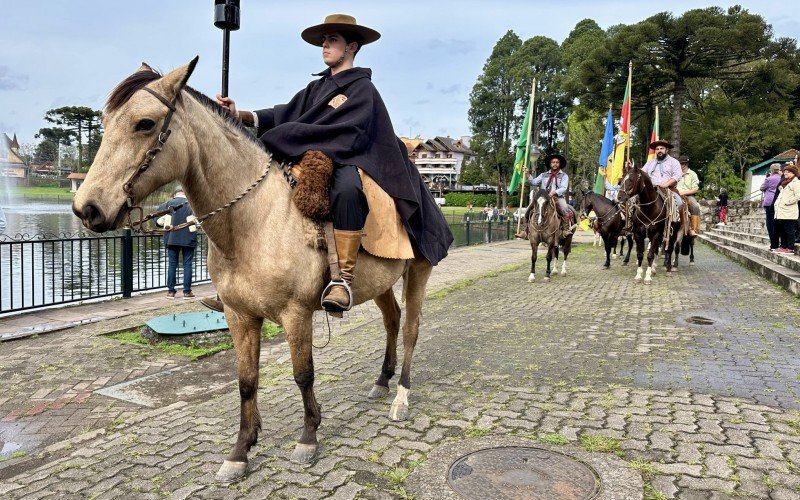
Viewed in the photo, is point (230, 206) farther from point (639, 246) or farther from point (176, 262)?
point (639, 246)

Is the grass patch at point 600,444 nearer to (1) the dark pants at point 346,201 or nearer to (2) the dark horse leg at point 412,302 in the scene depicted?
(2) the dark horse leg at point 412,302

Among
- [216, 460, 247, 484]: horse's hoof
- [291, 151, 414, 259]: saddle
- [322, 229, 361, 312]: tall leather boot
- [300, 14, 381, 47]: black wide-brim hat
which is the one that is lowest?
[216, 460, 247, 484]: horse's hoof

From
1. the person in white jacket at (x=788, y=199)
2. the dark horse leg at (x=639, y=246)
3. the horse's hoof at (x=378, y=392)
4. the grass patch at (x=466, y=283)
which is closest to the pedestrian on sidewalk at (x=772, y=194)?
the person in white jacket at (x=788, y=199)

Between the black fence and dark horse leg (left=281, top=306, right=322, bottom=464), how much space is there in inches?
222

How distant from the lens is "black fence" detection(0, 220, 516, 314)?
352 inches

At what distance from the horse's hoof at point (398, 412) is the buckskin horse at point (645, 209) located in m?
9.98

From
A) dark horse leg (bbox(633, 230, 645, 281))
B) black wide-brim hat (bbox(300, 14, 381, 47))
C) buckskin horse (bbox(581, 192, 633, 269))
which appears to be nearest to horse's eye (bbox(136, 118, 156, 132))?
black wide-brim hat (bbox(300, 14, 381, 47))

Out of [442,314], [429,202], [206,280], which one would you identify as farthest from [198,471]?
[206,280]

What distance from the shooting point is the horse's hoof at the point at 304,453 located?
3.59 m

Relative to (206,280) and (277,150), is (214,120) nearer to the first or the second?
(277,150)

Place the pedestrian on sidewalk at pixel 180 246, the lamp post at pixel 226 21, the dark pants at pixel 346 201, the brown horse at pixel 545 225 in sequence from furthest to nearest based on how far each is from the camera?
the brown horse at pixel 545 225, the pedestrian on sidewalk at pixel 180 246, the lamp post at pixel 226 21, the dark pants at pixel 346 201

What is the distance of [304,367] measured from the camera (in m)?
3.56

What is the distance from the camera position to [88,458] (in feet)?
12.4

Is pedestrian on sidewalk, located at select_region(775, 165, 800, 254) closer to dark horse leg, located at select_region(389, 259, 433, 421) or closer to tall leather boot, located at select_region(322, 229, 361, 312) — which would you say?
dark horse leg, located at select_region(389, 259, 433, 421)
